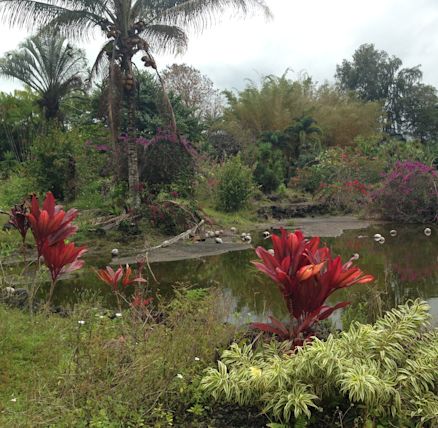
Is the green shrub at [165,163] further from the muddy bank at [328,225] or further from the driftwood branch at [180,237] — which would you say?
the muddy bank at [328,225]

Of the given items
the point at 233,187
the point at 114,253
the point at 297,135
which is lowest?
the point at 114,253

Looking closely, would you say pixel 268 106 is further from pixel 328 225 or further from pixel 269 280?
pixel 269 280

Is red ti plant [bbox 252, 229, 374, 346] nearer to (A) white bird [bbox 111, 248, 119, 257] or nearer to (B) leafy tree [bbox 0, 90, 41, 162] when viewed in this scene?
(A) white bird [bbox 111, 248, 119, 257]

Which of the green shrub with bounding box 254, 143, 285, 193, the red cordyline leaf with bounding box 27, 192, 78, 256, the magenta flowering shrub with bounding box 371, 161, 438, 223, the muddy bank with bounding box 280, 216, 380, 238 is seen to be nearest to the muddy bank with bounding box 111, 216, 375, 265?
the muddy bank with bounding box 280, 216, 380, 238

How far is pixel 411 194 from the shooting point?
14.7m

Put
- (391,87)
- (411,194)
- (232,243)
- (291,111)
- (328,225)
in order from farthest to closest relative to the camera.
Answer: (391,87), (291,111), (411,194), (328,225), (232,243)

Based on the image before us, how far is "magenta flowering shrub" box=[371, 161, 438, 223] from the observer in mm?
14465

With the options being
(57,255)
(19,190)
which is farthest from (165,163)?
(57,255)

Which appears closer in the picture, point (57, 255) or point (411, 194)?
point (57, 255)

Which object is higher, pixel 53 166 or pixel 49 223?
pixel 53 166

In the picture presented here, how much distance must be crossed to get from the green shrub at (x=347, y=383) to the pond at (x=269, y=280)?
1.73 metres

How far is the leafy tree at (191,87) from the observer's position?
94.4ft

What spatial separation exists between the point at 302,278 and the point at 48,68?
70.9 feet

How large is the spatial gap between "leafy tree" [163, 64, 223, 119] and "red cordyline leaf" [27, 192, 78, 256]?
2493cm
